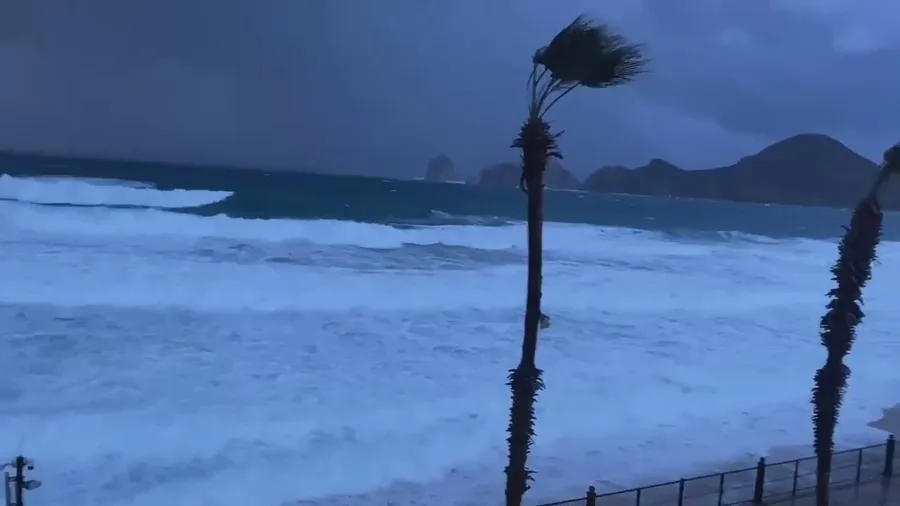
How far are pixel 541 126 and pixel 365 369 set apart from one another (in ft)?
42.1

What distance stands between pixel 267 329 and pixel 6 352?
627cm

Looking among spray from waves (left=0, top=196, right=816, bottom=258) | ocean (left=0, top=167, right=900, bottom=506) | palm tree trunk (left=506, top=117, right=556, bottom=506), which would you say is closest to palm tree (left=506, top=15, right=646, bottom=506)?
palm tree trunk (left=506, top=117, right=556, bottom=506)

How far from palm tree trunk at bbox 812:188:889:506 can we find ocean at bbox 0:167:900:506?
13.9ft

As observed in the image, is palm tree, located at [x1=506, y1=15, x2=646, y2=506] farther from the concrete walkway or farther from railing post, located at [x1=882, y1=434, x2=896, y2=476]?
railing post, located at [x1=882, y1=434, x2=896, y2=476]

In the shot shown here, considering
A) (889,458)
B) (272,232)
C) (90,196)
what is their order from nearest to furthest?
(889,458)
(272,232)
(90,196)

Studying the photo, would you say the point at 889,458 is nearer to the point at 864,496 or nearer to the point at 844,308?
the point at 864,496

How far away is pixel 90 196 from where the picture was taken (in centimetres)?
5628

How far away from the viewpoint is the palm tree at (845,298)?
6938 millimetres

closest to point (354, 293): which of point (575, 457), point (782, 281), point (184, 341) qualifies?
point (184, 341)

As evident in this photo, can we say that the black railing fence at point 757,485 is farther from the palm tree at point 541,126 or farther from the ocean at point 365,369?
the palm tree at point 541,126

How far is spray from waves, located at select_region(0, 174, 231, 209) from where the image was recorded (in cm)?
5334

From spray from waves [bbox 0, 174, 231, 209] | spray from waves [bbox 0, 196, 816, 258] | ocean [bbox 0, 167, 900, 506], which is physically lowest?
ocean [bbox 0, 167, 900, 506]

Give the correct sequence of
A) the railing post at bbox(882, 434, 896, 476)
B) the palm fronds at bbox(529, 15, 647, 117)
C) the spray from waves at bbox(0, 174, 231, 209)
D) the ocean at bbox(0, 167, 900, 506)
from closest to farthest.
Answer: the palm fronds at bbox(529, 15, 647, 117)
the railing post at bbox(882, 434, 896, 476)
the ocean at bbox(0, 167, 900, 506)
the spray from waves at bbox(0, 174, 231, 209)

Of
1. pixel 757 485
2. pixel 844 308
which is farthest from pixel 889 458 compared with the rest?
pixel 844 308
